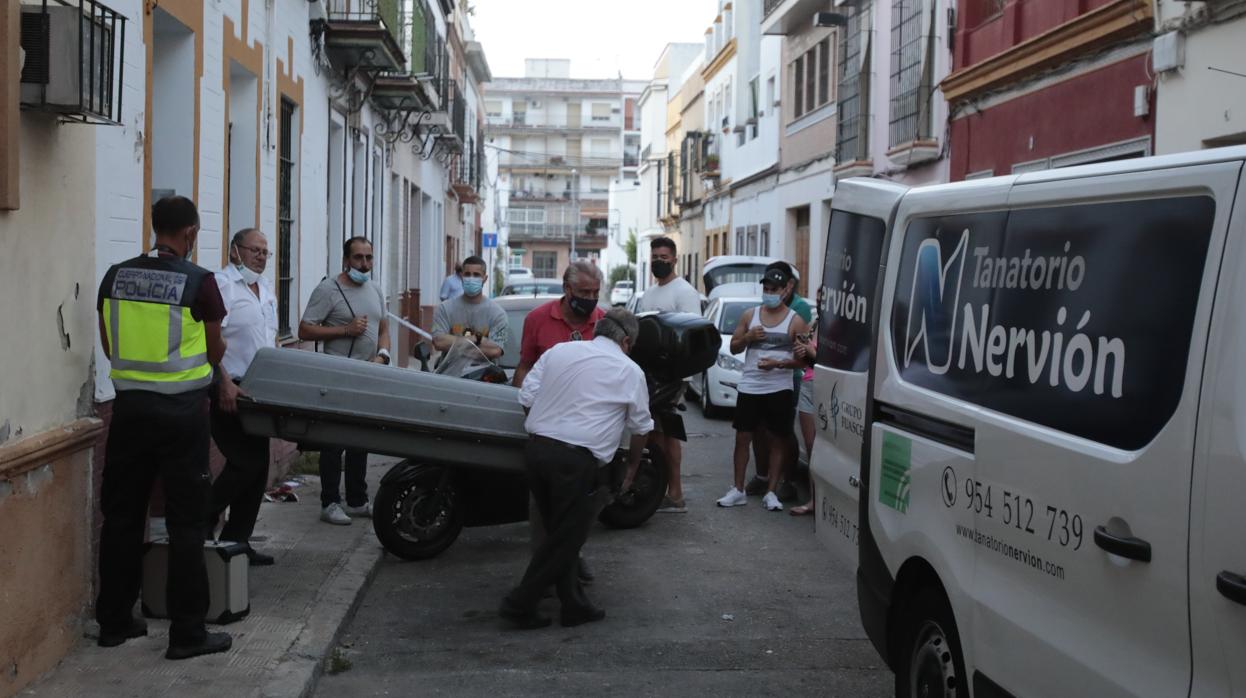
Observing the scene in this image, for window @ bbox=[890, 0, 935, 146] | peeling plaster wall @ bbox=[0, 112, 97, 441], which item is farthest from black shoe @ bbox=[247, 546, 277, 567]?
window @ bbox=[890, 0, 935, 146]

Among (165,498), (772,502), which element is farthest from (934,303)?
(772,502)

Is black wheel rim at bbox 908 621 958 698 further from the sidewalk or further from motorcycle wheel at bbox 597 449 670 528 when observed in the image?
motorcycle wheel at bbox 597 449 670 528

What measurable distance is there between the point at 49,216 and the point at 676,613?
11.9 feet

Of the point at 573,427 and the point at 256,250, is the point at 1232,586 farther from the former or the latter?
the point at 256,250

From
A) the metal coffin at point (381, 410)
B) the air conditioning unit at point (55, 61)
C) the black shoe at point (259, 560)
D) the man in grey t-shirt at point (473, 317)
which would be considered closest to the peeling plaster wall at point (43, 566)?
the metal coffin at point (381, 410)

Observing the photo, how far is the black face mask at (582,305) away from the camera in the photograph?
7.84m

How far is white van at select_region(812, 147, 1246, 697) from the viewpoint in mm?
3109

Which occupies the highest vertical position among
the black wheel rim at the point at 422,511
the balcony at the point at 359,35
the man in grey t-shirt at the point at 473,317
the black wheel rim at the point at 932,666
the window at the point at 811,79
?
the window at the point at 811,79

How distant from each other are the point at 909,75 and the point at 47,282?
15.7 meters

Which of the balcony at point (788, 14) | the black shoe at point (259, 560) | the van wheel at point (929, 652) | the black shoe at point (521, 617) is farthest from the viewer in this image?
the balcony at point (788, 14)

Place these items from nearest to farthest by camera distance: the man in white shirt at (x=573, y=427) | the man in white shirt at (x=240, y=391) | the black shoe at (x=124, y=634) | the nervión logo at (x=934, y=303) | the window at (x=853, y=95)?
the nervión logo at (x=934, y=303) → the black shoe at (x=124, y=634) → the man in white shirt at (x=573, y=427) → the man in white shirt at (x=240, y=391) → the window at (x=853, y=95)

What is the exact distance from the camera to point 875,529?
514 cm

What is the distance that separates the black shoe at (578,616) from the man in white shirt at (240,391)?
5.37 feet

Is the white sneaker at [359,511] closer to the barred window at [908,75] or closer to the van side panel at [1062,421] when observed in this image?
the van side panel at [1062,421]
